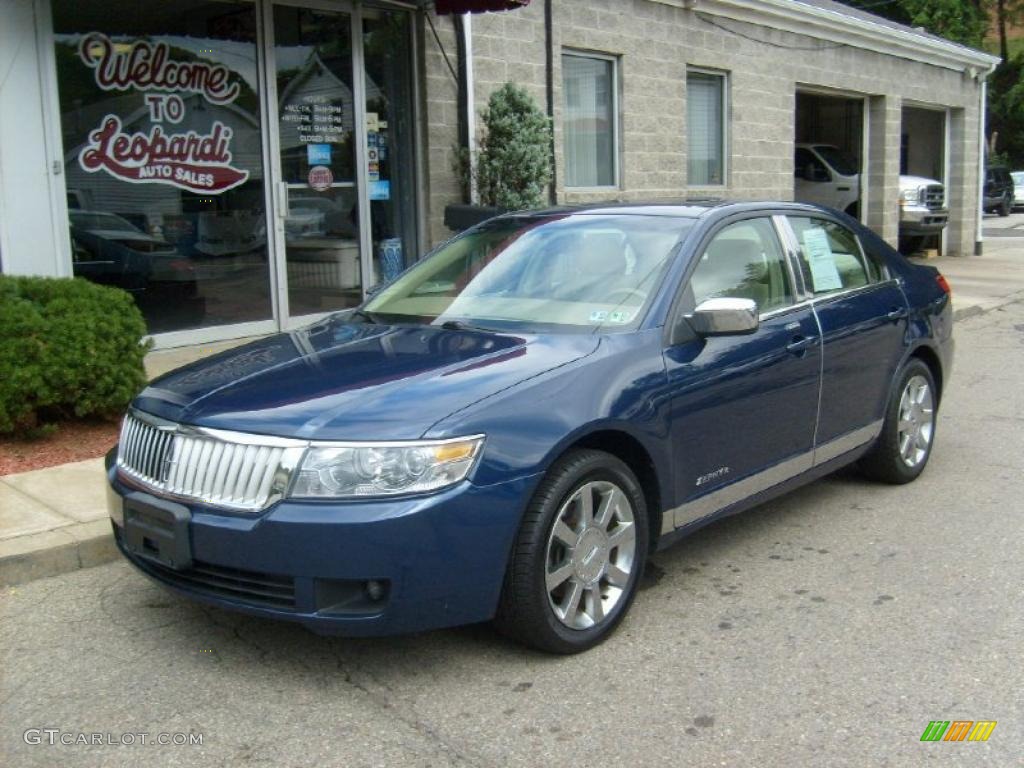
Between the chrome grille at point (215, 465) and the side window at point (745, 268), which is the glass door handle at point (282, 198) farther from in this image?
the chrome grille at point (215, 465)

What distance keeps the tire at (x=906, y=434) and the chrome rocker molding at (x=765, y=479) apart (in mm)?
121

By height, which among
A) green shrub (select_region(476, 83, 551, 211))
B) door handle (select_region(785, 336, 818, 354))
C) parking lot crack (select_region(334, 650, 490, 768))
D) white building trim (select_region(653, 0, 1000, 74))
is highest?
white building trim (select_region(653, 0, 1000, 74))

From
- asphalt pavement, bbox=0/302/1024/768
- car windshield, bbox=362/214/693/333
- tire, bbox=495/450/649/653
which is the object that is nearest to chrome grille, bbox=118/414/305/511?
asphalt pavement, bbox=0/302/1024/768

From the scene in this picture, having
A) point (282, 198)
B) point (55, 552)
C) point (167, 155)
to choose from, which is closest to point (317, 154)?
point (282, 198)

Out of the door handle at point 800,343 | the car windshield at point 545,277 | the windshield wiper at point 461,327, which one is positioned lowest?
the door handle at point 800,343

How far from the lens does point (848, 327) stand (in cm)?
545

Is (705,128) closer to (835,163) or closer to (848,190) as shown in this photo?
(848,190)

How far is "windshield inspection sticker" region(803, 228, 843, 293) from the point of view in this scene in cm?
545

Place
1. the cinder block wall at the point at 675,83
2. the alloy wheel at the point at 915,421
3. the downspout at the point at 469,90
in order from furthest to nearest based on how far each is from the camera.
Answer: the cinder block wall at the point at 675,83 → the downspout at the point at 469,90 → the alloy wheel at the point at 915,421

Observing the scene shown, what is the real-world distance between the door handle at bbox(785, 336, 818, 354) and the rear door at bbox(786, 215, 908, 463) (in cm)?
12

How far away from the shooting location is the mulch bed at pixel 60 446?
20.6ft

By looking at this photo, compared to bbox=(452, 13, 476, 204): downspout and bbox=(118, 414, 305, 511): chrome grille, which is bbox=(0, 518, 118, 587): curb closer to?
bbox=(118, 414, 305, 511): chrome grille

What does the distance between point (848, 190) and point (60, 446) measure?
16.9m

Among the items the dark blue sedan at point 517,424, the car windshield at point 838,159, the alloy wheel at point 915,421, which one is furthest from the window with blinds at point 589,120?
the car windshield at point 838,159
